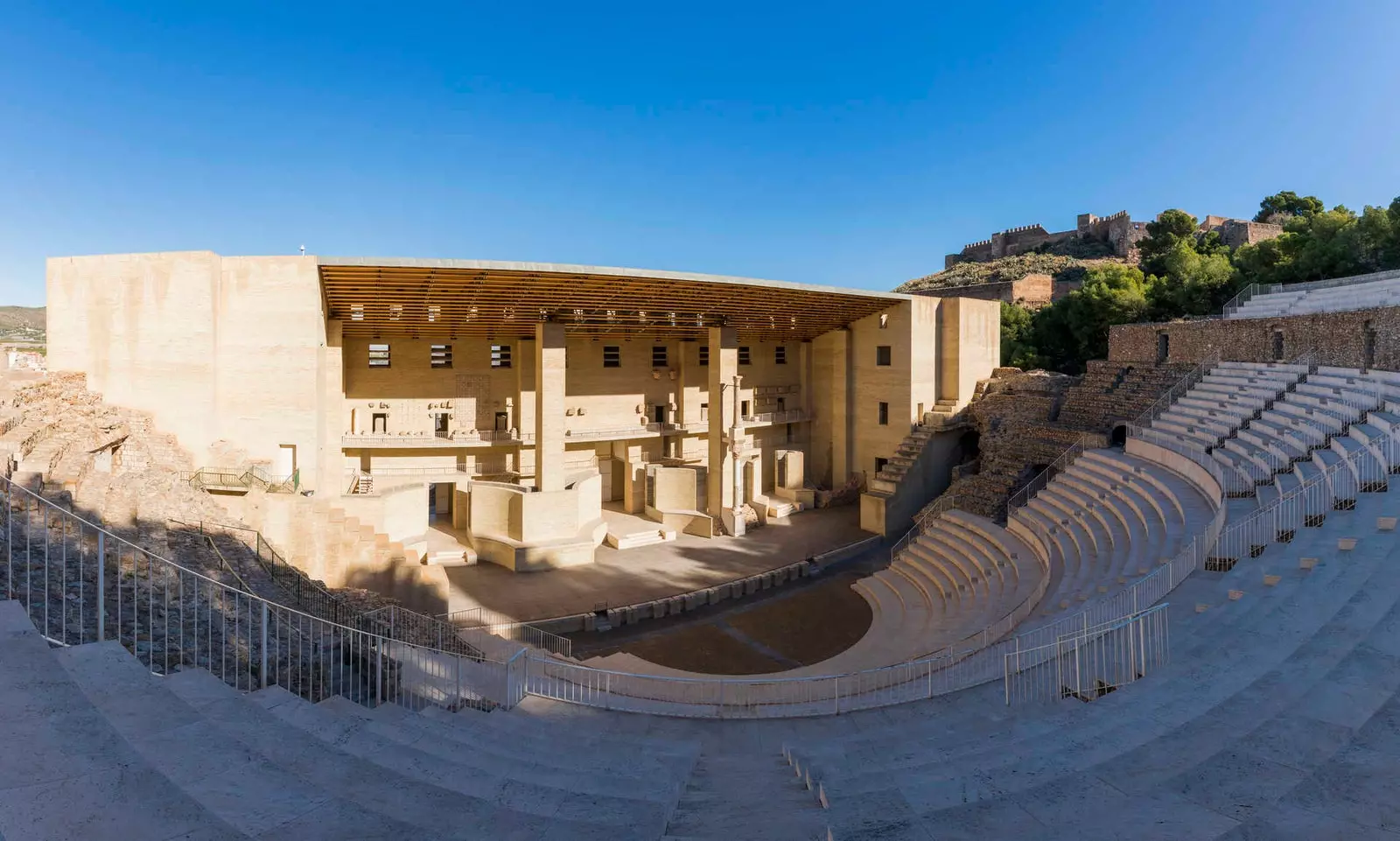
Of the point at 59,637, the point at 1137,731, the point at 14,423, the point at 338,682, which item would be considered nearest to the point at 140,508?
the point at 14,423

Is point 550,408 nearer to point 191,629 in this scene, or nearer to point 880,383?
point 880,383

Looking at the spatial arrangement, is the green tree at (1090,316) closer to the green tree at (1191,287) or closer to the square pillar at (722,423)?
the green tree at (1191,287)

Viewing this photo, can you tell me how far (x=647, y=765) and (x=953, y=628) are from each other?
10.8 meters

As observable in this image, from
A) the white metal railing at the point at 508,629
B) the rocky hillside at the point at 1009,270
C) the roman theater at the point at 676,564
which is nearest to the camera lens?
the roman theater at the point at 676,564

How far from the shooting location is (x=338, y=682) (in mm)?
8258

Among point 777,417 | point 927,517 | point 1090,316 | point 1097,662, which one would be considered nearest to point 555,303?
point 777,417

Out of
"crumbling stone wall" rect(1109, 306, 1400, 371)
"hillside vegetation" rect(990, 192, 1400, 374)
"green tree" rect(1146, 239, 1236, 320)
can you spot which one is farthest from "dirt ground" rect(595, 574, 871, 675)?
"green tree" rect(1146, 239, 1236, 320)

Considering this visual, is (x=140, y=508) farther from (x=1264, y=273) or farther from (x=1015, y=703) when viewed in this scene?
(x=1264, y=273)

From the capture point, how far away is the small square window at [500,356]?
28.2m

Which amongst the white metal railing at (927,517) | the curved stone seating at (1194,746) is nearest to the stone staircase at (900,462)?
the white metal railing at (927,517)

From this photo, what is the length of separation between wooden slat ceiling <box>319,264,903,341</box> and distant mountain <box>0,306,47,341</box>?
24.1 m

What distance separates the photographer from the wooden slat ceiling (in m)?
20.0

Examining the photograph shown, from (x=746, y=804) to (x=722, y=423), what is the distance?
22423 millimetres

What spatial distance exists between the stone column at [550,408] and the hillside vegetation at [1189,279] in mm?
26352
